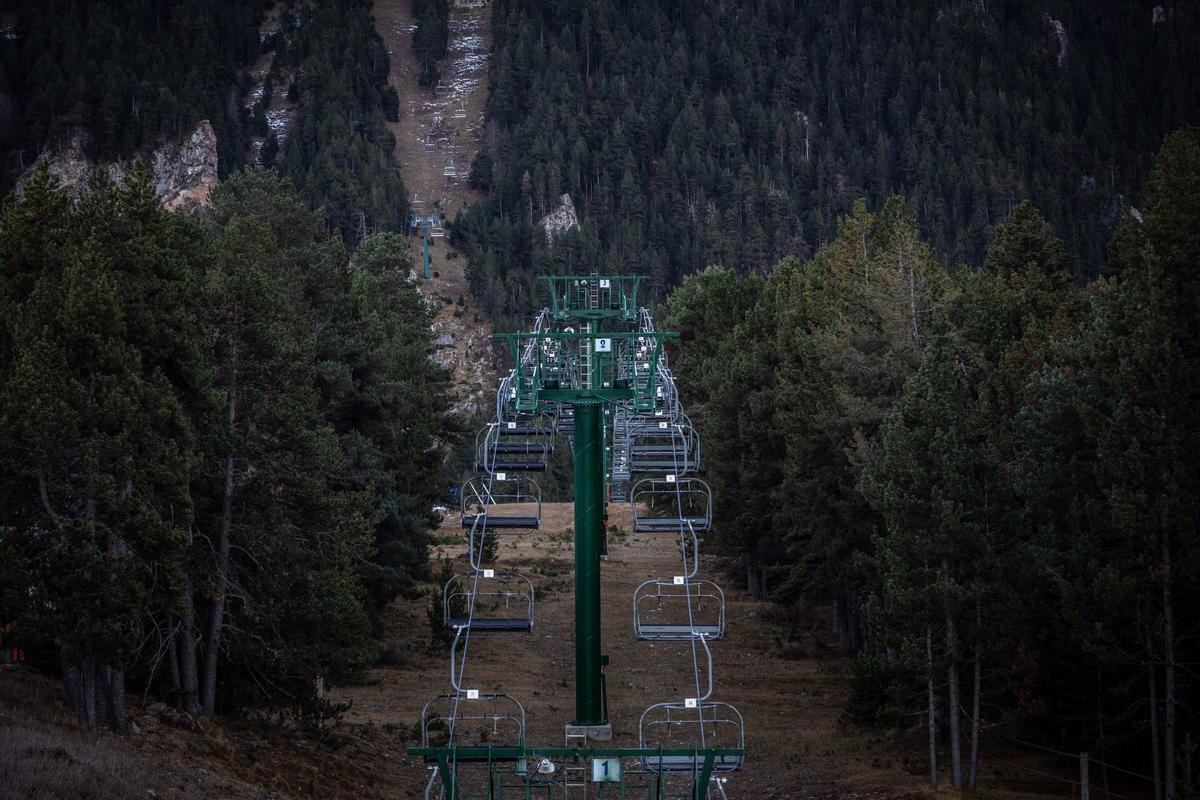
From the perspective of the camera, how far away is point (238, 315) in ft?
99.2

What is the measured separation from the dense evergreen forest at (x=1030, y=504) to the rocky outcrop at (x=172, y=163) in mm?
154052

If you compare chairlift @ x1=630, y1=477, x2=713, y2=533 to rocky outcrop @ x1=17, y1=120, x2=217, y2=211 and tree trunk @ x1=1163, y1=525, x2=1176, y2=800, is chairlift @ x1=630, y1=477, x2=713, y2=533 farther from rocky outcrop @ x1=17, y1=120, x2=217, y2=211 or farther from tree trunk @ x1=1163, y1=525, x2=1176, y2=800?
rocky outcrop @ x1=17, y1=120, x2=217, y2=211

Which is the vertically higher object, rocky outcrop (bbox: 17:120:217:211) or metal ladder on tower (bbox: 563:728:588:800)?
rocky outcrop (bbox: 17:120:217:211)

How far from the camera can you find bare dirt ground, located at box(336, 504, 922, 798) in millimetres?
33219

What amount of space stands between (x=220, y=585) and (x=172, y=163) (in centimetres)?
17353

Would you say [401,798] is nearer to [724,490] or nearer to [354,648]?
[354,648]

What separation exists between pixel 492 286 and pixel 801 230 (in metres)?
50.2

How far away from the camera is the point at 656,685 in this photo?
43844 millimetres

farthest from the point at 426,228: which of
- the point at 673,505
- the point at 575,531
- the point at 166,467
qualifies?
the point at 166,467

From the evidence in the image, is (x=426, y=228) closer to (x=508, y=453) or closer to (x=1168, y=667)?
(x=508, y=453)

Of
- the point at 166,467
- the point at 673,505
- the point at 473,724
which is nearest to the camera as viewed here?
the point at 166,467

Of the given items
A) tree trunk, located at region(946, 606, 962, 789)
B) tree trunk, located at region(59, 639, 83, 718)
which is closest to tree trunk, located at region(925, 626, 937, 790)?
tree trunk, located at region(946, 606, 962, 789)

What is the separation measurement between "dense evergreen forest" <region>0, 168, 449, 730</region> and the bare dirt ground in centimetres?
513

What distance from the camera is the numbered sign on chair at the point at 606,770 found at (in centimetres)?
2075
